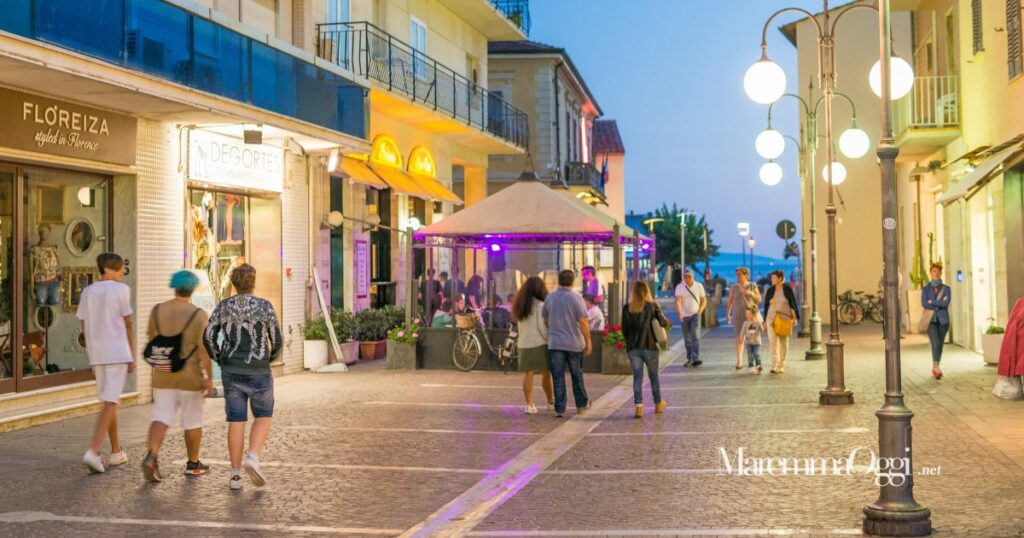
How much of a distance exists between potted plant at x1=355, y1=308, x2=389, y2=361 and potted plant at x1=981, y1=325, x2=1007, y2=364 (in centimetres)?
1080

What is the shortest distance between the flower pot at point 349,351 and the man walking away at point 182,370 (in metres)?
11.7

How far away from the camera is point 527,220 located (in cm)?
2122

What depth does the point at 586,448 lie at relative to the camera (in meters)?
11.7

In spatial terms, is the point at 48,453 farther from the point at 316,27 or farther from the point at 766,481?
the point at 316,27

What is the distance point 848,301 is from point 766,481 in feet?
93.0

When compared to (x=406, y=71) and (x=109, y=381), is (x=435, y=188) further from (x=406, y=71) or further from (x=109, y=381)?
(x=109, y=381)

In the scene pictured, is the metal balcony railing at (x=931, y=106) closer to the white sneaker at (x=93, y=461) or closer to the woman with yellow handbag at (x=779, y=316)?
the woman with yellow handbag at (x=779, y=316)

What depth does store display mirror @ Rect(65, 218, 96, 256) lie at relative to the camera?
600 inches

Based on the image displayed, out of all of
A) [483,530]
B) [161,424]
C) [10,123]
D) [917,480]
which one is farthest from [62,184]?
[917,480]

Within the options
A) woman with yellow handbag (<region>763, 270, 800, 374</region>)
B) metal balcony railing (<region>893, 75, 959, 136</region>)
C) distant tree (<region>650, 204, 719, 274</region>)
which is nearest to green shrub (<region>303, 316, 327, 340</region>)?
woman with yellow handbag (<region>763, 270, 800, 374</region>)

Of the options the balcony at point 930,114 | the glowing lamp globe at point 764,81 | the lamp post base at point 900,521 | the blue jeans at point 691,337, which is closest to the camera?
the lamp post base at point 900,521

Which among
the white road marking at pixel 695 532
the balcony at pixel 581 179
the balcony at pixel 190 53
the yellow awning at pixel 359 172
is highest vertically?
the balcony at pixel 581 179

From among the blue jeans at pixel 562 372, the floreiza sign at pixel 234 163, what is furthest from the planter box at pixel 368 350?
the blue jeans at pixel 562 372

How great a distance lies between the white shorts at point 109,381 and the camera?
1063 centimetres
